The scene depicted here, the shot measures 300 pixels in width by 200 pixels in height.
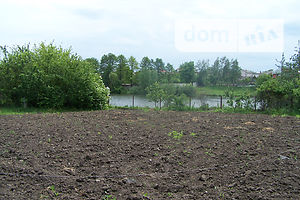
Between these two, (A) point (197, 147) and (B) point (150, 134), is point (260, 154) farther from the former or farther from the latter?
(B) point (150, 134)

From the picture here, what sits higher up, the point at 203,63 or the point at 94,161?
the point at 203,63

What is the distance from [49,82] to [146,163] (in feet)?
28.4

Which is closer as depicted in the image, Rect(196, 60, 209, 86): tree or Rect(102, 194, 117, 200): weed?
Rect(102, 194, 117, 200): weed

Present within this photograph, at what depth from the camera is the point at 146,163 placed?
157 inches

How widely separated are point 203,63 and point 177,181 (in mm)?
31720

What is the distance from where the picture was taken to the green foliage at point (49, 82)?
10953 millimetres

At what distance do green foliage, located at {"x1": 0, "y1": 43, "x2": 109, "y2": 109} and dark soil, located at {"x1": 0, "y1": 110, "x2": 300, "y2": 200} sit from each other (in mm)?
4845

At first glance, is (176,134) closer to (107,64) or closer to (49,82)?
(49,82)

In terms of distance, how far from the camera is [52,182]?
323cm

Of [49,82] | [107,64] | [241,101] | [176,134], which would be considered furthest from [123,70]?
[176,134]

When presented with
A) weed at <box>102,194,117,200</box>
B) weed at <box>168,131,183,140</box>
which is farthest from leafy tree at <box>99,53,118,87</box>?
weed at <box>102,194,117,200</box>

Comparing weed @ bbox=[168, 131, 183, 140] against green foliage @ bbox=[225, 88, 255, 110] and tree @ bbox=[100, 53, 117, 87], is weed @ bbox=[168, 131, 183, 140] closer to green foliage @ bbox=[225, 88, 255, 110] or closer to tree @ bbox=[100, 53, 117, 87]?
green foliage @ bbox=[225, 88, 255, 110]

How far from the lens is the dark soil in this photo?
10.1 feet

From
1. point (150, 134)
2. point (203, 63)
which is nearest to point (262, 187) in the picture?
point (150, 134)
